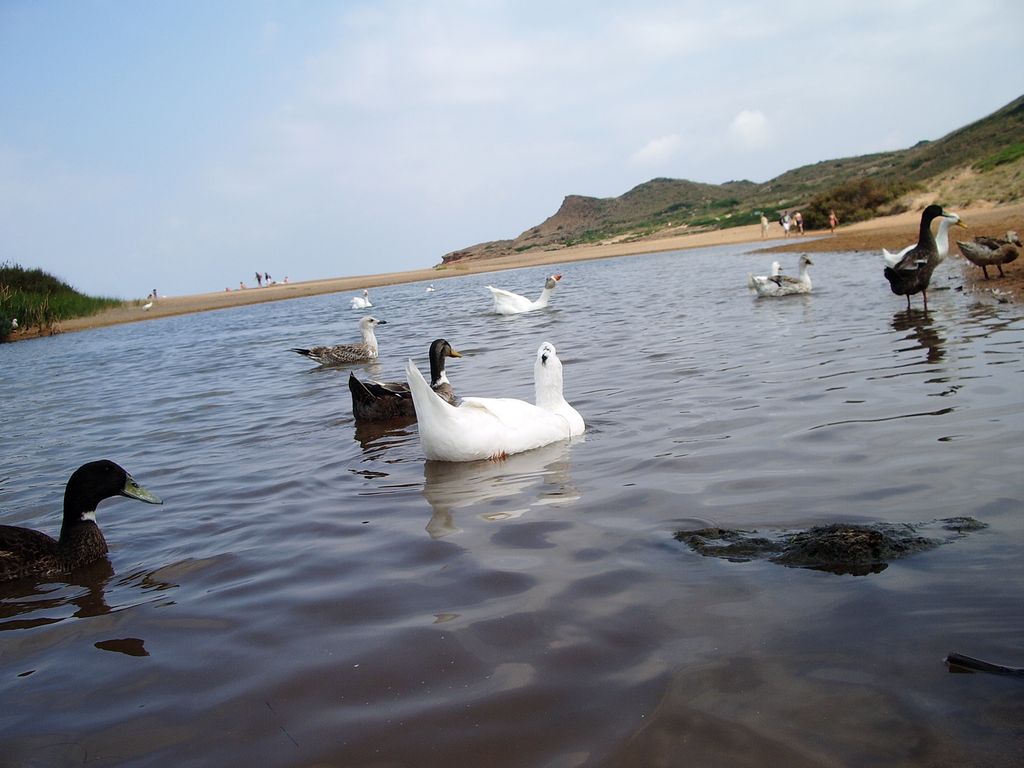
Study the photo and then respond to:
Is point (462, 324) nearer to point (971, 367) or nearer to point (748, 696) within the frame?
point (971, 367)

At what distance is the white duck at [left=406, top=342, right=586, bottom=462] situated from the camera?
5.91 m

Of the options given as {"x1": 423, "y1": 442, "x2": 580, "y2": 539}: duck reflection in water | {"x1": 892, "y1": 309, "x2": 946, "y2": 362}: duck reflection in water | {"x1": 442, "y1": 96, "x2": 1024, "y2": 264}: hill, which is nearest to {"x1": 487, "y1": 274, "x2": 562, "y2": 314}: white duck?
{"x1": 892, "y1": 309, "x2": 946, "y2": 362}: duck reflection in water

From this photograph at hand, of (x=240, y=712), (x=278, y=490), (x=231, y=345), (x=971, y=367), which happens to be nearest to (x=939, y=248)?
(x=971, y=367)

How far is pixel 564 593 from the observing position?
11.4 ft

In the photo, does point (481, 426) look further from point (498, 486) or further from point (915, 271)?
point (915, 271)

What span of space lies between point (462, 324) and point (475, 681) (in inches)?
655

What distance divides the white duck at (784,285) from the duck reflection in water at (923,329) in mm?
4315

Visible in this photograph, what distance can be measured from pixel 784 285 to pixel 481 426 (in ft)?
36.9

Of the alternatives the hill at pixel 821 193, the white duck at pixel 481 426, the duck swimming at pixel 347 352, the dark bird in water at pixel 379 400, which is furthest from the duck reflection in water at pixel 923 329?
the hill at pixel 821 193

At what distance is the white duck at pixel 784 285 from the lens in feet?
50.0

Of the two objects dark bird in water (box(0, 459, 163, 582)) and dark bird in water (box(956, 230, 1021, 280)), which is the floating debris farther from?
dark bird in water (box(956, 230, 1021, 280))

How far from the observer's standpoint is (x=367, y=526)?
4859 mm

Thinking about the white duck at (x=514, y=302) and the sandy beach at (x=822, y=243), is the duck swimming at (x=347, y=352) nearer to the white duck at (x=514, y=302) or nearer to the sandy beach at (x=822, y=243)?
the white duck at (x=514, y=302)

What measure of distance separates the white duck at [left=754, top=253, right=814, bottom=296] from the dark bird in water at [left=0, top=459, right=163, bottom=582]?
13.3 meters
